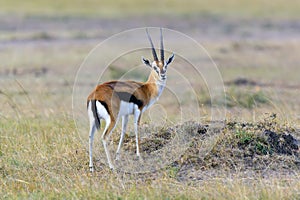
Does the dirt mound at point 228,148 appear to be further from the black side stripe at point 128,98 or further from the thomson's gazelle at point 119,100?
the black side stripe at point 128,98

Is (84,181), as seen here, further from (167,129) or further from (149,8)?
(149,8)

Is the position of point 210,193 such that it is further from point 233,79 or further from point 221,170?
point 233,79

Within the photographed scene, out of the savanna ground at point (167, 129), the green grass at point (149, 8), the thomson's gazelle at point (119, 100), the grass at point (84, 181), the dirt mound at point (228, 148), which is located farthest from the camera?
the green grass at point (149, 8)

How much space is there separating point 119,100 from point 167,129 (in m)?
1.29

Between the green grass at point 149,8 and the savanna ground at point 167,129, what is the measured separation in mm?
8114

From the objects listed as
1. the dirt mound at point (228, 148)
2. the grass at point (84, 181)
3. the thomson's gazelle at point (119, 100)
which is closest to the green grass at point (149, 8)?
the grass at point (84, 181)

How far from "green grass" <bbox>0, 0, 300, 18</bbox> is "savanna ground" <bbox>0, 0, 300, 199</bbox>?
811 centimetres

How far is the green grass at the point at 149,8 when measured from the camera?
1396 inches

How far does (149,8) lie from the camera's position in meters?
37.7

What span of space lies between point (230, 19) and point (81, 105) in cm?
2314

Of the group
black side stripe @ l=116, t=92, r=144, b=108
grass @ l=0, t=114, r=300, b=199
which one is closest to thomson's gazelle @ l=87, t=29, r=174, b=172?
black side stripe @ l=116, t=92, r=144, b=108

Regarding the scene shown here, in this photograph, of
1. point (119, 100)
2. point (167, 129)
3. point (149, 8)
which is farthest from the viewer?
point (149, 8)

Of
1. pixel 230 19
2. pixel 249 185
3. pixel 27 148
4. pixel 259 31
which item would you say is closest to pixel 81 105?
pixel 27 148

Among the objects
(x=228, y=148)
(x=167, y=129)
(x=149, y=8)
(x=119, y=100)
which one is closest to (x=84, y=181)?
(x=119, y=100)
